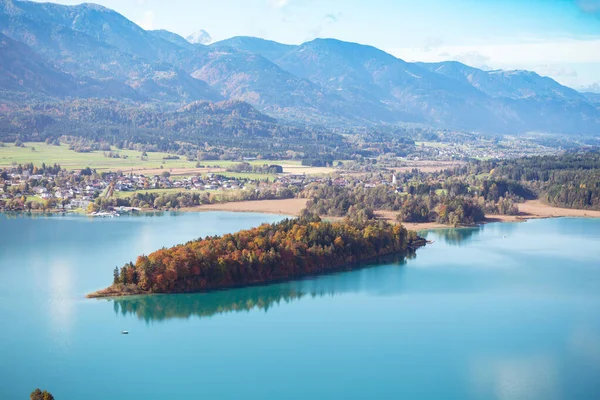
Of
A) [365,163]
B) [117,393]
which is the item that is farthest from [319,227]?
[365,163]

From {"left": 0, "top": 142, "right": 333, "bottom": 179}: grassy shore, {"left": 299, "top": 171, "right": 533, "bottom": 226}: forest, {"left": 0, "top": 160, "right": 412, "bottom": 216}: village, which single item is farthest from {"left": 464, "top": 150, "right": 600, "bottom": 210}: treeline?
{"left": 0, "top": 142, "right": 333, "bottom": 179}: grassy shore

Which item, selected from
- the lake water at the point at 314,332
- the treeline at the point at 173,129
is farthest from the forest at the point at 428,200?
the treeline at the point at 173,129

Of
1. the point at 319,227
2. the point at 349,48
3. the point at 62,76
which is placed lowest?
the point at 319,227

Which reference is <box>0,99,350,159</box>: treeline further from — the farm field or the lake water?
the lake water

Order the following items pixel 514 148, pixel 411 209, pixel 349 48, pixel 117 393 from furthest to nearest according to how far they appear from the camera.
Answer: pixel 349 48, pixel 514 148, pixel 411 209, pixel 117 393

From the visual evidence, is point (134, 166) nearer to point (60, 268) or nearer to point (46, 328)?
point (60, 268)

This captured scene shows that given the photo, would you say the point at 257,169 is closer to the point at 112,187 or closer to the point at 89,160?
the point at 89,160

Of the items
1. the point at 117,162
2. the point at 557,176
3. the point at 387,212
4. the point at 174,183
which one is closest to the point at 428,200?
the point at 387,212
